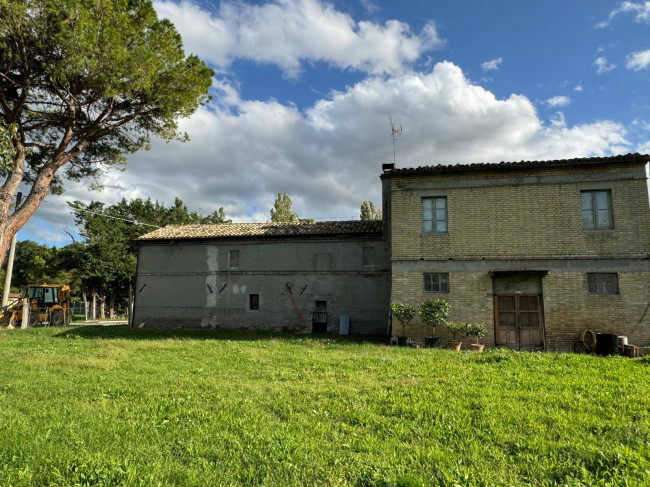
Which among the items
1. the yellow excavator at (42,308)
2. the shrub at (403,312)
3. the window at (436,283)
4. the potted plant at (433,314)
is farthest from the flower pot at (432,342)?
the yellow excavator at (42,308)

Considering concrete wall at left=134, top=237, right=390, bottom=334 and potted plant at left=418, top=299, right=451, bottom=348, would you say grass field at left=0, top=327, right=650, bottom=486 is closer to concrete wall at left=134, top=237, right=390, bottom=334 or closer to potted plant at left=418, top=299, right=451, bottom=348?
potted plant at left=418, top=299, right=451, bottom=348

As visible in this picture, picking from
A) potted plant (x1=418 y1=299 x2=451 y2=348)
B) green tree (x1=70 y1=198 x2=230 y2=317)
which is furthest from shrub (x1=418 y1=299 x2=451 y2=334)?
green tree (x1=70 y1=198 x2=230 y2=317)

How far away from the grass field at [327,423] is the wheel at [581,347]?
383 centimetres

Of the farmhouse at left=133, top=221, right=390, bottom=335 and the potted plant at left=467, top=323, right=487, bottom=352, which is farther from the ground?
the farmhouse at left=133, top=221, right=390, bottom=335

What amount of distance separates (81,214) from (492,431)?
45.2 meters

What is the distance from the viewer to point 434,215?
1491 centimetres

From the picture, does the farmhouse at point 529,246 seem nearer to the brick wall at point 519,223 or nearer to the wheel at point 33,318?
the brick wall at point 519,223

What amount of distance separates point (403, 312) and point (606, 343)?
6.12m

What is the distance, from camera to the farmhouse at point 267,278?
62.8 feet

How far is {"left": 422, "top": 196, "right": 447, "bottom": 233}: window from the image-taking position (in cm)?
1480

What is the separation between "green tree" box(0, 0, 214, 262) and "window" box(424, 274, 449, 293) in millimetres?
12389

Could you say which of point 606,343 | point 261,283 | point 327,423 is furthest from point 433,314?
point 261,283

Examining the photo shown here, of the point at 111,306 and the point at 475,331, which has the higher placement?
the point at 475,331

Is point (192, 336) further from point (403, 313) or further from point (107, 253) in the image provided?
point (107, 253)
